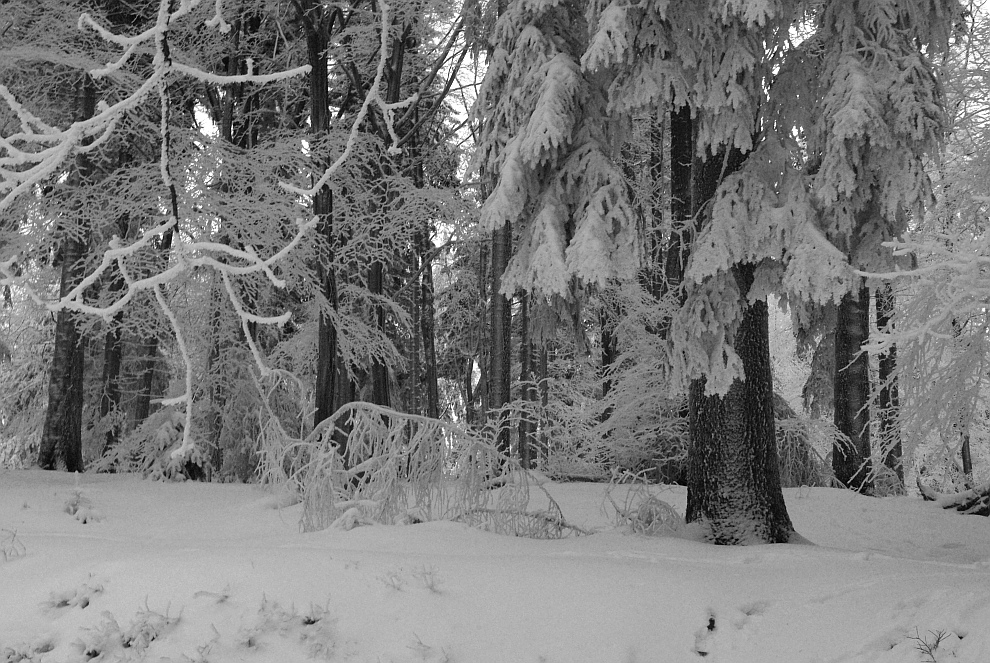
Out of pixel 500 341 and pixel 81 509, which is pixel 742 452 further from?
pixel 81 509

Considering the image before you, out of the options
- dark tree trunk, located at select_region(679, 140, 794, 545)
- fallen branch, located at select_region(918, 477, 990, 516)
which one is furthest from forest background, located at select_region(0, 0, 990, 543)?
fallen branch, located at select_region(918, 477, 990, 516)

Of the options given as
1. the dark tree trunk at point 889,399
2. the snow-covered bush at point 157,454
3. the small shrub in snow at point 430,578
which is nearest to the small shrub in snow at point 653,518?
the dark tree trunk at point 889,399

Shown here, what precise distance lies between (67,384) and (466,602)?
1035 centimetres

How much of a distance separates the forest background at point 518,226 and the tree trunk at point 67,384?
0.18 ft

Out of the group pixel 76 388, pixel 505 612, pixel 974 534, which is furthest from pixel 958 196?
pixel 76 388

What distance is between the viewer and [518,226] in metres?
8.70

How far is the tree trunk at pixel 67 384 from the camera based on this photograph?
13188 millimetres

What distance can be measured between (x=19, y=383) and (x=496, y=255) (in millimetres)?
13087

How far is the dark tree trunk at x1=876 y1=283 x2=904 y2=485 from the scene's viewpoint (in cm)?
975

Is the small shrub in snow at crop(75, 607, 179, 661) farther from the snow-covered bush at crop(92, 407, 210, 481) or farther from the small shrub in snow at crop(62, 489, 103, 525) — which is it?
the snow-covered bush at crop(92, 407, 210, 481)

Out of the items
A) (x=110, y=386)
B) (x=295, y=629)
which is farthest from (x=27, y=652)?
(x=110, y=386)

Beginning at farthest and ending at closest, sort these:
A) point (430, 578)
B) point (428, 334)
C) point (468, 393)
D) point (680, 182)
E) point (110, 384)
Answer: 1. point (468, 393)
2. point (428, 334)
3. point (110, 384)
4. point (680, 182)
5. point (430, 578)

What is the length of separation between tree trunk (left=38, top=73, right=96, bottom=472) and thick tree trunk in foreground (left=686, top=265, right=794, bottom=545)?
9.81 metres

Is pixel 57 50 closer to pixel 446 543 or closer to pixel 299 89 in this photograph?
pixel 299 89
